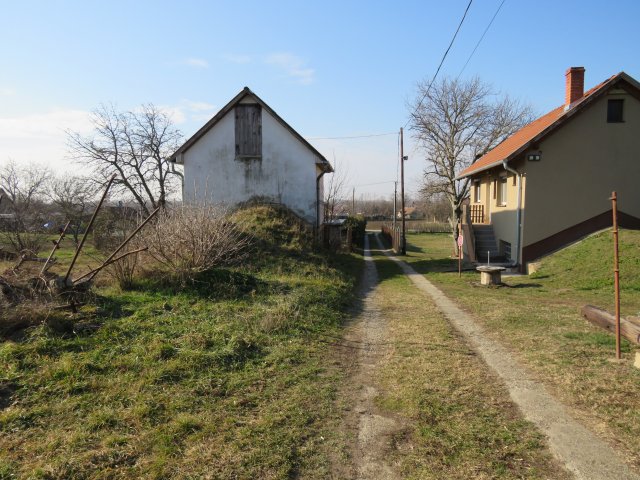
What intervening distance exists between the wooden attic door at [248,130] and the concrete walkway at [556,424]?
1455 cm

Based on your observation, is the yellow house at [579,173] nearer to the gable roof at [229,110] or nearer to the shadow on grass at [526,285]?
the shadow on grass at [526,285]

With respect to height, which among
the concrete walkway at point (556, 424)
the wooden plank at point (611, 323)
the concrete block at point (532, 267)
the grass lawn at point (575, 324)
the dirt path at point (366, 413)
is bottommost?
the dirt path at point (366, 413)

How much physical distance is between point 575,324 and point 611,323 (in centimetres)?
75

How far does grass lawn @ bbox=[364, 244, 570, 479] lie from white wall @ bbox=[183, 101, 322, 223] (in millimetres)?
12840

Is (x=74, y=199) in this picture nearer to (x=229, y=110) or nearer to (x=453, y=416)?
(x=229, y=110)

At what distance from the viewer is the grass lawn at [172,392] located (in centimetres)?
341

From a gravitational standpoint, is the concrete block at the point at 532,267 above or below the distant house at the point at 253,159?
below

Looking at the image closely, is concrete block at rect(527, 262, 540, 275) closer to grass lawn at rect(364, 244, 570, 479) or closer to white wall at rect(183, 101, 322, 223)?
grass lawn at rect(364, 244, 570, 479)

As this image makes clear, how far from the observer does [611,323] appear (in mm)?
6859

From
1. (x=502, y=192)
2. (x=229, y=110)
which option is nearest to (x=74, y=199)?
(x=229, y=110)

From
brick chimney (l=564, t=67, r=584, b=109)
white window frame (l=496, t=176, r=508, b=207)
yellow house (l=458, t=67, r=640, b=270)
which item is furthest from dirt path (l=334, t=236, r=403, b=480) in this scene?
brick chimney (l=564, t=67, r=584, b=109)

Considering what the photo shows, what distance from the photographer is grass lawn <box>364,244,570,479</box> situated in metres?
3.34

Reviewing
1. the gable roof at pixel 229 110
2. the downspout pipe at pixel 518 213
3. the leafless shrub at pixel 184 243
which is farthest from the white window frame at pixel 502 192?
the leafless shrub at pixel 184 243

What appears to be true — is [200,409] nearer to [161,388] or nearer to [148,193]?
[161,388]
